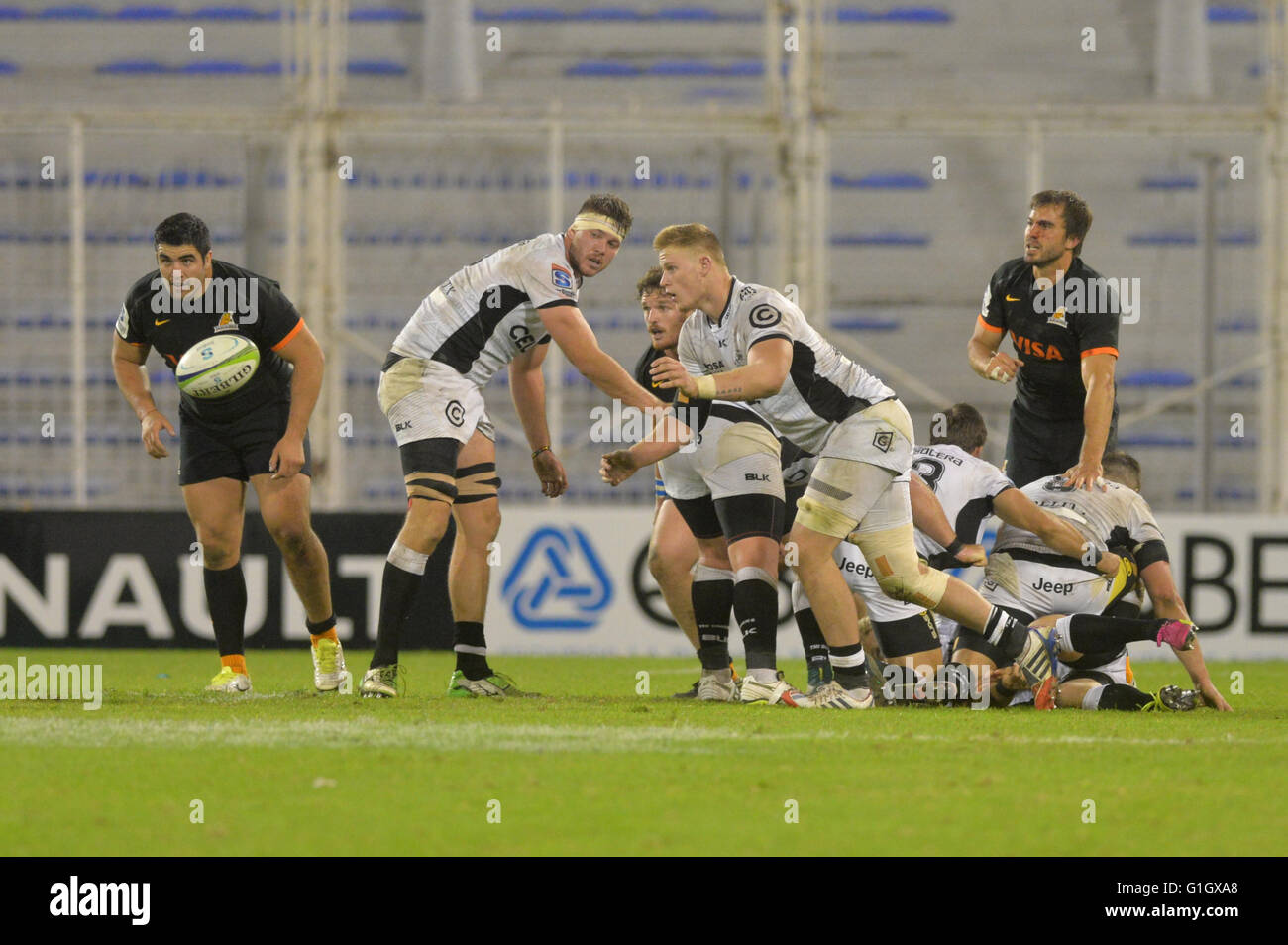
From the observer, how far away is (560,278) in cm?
688

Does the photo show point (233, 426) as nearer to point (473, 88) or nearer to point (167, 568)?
point (167, 568)

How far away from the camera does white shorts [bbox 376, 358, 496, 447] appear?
22.7ft

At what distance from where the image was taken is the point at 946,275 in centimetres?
1567

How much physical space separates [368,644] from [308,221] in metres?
3.47

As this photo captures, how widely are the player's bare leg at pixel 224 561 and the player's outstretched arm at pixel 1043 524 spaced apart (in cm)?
319

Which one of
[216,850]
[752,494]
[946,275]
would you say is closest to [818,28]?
[946,275]

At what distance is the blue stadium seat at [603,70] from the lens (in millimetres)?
16891

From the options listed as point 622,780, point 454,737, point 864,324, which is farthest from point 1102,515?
point 864,324

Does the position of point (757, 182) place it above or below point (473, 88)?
below

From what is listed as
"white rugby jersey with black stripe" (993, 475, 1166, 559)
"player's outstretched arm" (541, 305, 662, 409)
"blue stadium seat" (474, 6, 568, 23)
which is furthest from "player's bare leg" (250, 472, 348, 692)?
"blue stadium seat" (474, 6, 568, 23)

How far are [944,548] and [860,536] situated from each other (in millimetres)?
673

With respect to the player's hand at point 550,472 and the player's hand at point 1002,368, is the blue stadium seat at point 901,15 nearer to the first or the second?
the player's hand at point 1002,368

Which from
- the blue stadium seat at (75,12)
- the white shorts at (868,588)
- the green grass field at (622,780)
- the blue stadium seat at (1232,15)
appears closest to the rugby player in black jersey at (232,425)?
the green grass field at (622,780)

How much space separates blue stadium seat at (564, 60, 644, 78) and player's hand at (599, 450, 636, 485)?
11285mm
